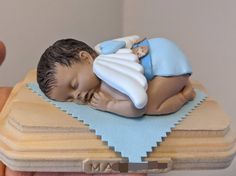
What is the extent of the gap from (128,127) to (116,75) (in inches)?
2.7

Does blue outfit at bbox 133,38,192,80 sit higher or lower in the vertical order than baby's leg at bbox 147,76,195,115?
higher

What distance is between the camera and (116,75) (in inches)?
21.9

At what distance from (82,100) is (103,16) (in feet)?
1.63

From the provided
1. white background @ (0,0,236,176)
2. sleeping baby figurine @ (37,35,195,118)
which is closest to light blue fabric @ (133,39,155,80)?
sleeping baby figurine @ (37,35,195,118)

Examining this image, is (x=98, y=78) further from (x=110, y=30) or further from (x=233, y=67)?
(x=110, y=30)

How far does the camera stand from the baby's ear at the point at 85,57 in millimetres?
599

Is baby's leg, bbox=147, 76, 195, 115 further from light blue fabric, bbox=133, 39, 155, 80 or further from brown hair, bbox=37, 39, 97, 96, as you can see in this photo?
brown hair, bbox=37, 39, 97, 96

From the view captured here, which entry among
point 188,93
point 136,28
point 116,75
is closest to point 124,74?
point 116,75

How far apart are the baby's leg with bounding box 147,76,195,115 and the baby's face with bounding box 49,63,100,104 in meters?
0.08

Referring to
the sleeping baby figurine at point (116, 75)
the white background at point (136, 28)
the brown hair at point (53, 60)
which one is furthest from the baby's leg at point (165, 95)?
the white background at point (136, 28)

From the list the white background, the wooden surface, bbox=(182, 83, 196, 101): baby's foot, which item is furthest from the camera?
the white background

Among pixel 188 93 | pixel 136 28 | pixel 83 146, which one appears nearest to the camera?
pixel 83 146

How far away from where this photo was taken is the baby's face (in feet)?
1.91

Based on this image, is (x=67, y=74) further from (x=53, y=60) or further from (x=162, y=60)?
(x=162, y=60)
